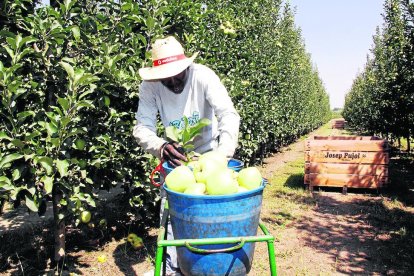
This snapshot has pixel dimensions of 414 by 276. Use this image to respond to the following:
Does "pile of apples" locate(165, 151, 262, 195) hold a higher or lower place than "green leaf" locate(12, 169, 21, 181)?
higher

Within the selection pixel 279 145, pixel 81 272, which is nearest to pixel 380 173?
pixel 81 272

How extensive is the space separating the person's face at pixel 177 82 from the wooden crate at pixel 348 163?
5608 mm

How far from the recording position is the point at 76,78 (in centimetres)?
307

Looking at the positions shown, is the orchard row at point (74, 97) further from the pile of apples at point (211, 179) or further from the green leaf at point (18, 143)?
the pile of apples at point (211, 179)

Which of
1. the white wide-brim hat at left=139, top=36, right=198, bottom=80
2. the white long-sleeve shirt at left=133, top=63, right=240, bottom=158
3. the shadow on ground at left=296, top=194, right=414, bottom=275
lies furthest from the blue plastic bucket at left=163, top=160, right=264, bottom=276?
the shadow on ground at left=296, top=194, right=414, bottom=275

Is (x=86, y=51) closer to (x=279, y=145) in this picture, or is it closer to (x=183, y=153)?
(x=183, y=153)

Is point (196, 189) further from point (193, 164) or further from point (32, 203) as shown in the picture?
point (32, 203)

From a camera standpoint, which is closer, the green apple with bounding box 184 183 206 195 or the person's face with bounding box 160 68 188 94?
the green apple with bounding box 184 183 206 195

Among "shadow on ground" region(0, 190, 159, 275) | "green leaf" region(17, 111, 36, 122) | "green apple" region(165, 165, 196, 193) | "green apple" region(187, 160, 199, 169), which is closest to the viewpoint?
"green apple" region(165, 165, 196, 193)

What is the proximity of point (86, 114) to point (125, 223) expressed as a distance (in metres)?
2.37

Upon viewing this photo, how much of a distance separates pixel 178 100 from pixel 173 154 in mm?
817

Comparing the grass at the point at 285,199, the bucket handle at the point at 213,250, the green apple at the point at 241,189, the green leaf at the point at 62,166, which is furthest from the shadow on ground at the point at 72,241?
the green apple at the point at 241,189

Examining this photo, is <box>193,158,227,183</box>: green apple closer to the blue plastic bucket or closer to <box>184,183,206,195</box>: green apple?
<box>184,183,206,195</box>: green apple

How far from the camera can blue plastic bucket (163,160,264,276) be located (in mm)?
1674
